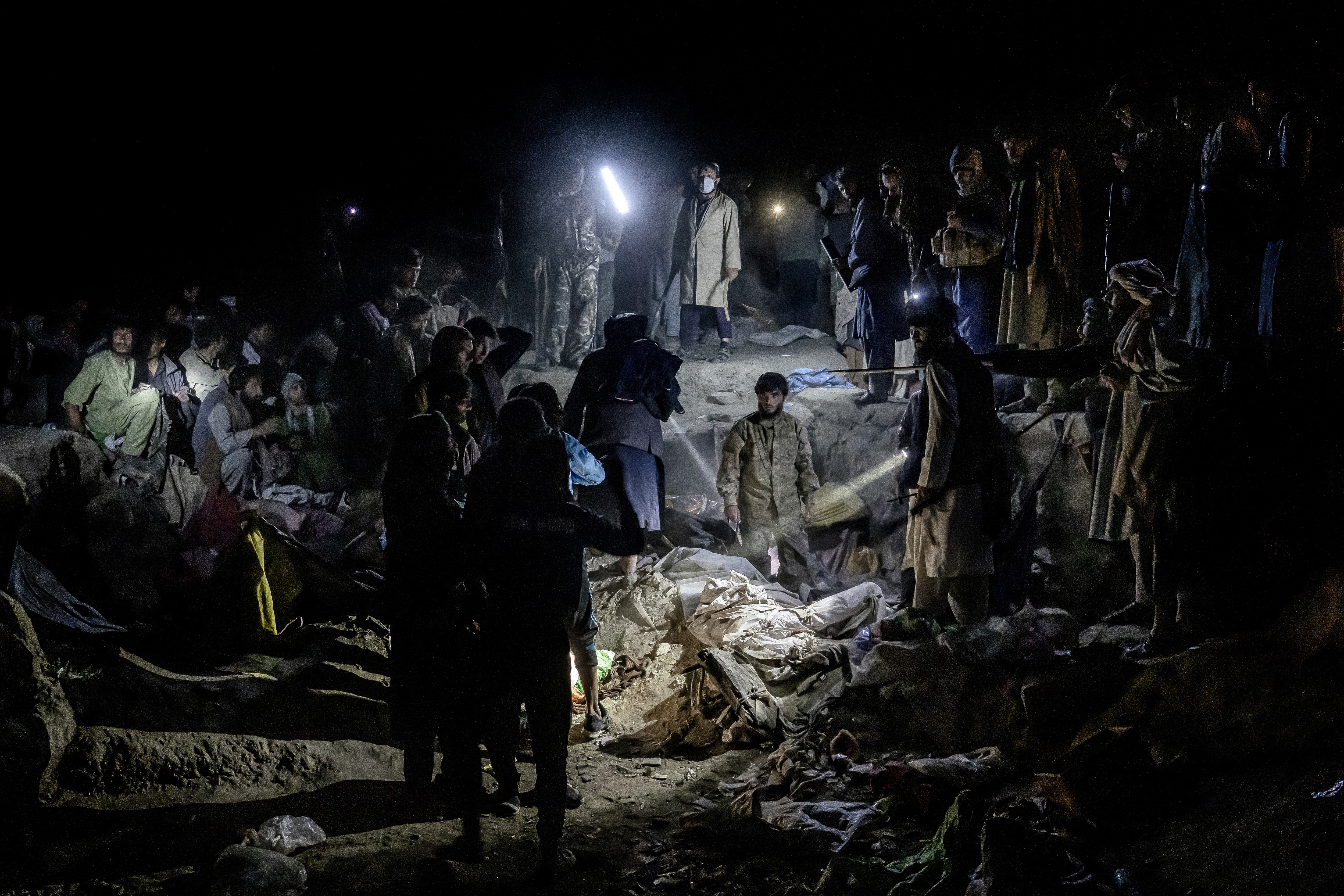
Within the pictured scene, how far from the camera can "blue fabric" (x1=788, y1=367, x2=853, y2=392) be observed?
9.69 m

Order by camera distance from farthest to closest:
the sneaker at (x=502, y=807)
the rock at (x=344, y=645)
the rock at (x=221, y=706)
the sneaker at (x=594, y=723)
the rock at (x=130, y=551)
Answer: the rock at (x=130, y=551)
the rock at (x=344, y=645)
the sneaker at (x=594, y=723)
the rock at (x=221, y=706)
the sneaker at (x=502, y=807)

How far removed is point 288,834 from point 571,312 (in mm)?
7269

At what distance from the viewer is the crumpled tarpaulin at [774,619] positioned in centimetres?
655

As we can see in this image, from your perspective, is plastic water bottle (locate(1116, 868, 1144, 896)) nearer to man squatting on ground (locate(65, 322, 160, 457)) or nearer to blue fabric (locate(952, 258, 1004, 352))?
blue fabric (locate(952, 258, 1004, 352))

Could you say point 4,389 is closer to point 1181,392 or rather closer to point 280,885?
point 280,885

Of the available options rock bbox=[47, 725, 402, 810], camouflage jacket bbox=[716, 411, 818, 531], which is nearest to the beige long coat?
camouflage jacket bbox=[716, 411, 818, 531]

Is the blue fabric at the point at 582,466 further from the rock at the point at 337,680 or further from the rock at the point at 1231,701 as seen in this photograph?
the rock at the point at 1231,701

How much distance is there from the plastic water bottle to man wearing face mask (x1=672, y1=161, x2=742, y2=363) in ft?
24.5

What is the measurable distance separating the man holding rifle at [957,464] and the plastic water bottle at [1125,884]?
2.23 metres

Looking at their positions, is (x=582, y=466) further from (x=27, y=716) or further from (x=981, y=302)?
(x=981, y=302)

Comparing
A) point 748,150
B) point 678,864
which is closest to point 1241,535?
point 678,864

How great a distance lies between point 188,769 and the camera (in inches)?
191

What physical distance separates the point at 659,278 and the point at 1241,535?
6.87 m

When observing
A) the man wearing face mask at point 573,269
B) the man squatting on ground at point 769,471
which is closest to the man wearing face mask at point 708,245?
the man wearing face mask at point 573,269
